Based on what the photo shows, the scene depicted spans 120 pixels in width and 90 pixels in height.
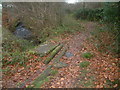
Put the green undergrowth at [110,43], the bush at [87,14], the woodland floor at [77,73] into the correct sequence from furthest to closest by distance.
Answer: the bush at [87,14]
the green undergrowth at [110,43]
the woodland floor at [77,73]

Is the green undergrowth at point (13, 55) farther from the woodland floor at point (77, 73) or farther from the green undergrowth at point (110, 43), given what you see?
the green undergrowth at point (110, 43)

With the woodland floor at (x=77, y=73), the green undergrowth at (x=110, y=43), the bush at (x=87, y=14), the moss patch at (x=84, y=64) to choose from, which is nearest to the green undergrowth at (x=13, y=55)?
the woodland floor at (x=77, y=73)

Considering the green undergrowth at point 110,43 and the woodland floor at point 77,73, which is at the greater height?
the green undergrowth at point 110,43

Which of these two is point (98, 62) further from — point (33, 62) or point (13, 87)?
point (13, 87)

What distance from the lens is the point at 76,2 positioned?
67.4ft

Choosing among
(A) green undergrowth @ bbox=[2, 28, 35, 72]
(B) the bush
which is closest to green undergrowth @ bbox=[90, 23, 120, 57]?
(A) green undergrowth @ bbox=[2, 28, 35, 72]

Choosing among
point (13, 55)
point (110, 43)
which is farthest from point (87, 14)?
point (13, 55)

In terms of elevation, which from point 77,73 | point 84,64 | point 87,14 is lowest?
point 77,73

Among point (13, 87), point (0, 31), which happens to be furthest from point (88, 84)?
point (0, 31)

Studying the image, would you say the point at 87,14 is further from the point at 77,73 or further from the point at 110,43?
the point at 77,73

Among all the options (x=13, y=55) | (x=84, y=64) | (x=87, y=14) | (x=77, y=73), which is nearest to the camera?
(x=77, y=73)

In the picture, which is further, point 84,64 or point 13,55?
point 13,55

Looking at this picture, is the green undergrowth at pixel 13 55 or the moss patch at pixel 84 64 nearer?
the moss patch at pixel 84 64

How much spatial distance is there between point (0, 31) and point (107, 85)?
1114 cm
